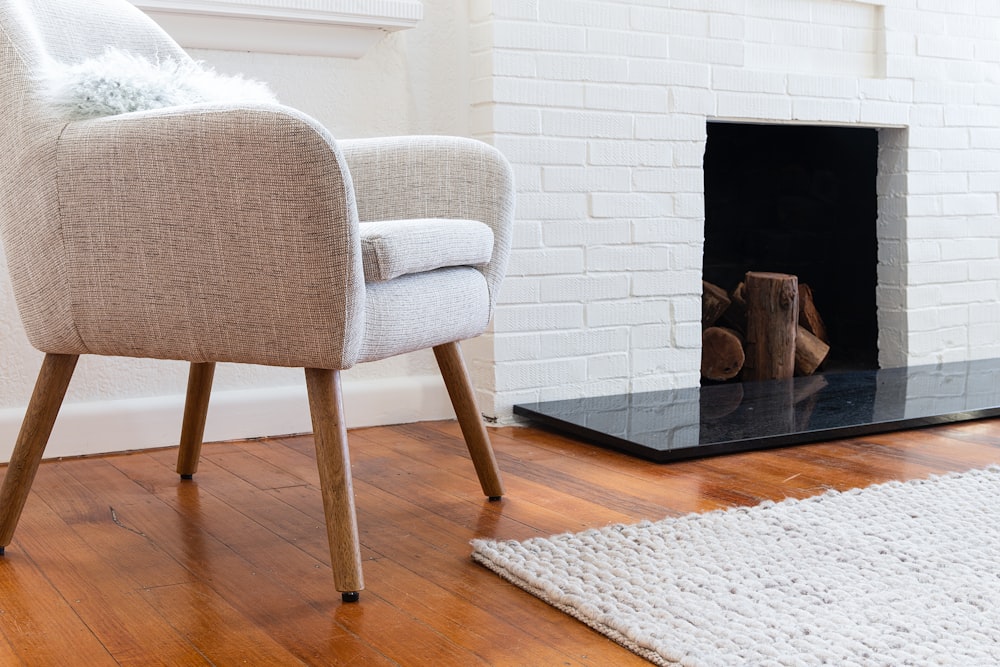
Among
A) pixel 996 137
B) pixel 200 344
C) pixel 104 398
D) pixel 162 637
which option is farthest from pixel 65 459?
pixel 996 137

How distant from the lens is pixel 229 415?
100 inches

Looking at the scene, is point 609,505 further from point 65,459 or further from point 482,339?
point 65,459

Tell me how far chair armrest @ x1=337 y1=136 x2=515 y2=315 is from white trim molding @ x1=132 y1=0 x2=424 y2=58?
1.79ft

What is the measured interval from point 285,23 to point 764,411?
1.47m

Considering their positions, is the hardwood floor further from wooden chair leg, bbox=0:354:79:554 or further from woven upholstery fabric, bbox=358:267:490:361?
woven upholstery fabric, bbox=358:267:490:361

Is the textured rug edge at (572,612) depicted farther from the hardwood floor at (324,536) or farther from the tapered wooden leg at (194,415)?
the tapered wooden leg at (194,415)

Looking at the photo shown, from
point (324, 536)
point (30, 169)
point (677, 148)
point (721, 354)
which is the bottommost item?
point (324, 536)

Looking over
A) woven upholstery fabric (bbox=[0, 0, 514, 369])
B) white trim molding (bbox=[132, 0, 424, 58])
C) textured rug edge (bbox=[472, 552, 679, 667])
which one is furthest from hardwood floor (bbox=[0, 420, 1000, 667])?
white trim molding (bbox=[132, 0, 424, 58])

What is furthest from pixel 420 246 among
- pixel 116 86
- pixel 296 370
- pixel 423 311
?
pixel 296 370

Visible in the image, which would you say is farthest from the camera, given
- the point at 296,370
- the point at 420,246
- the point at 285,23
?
the point at 296,370

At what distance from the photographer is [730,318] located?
3367mm

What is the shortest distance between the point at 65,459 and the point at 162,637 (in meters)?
1.16

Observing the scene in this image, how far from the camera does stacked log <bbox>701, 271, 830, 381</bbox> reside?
10.3 ft

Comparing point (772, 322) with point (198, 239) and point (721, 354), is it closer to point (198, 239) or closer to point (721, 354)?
point (721, 354)
